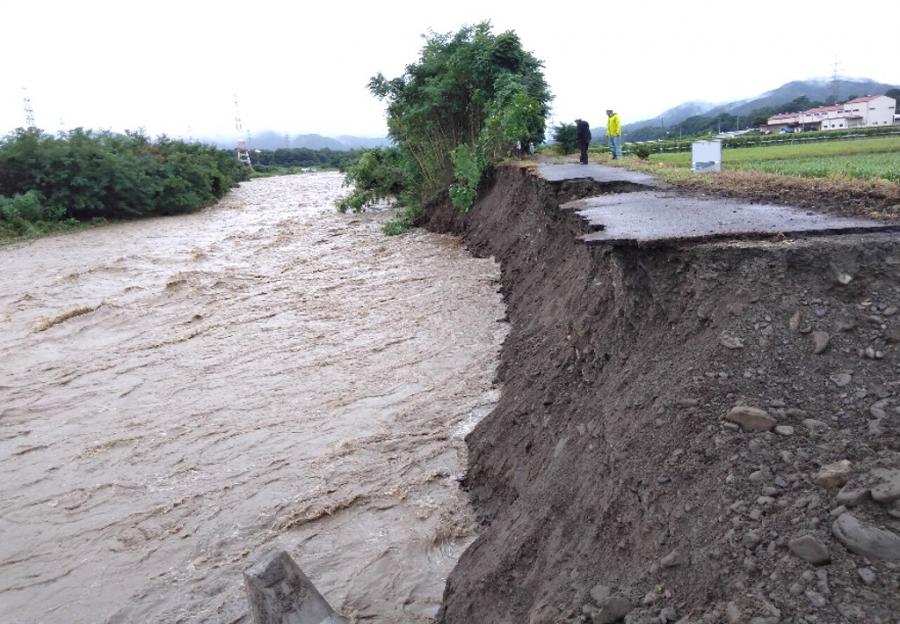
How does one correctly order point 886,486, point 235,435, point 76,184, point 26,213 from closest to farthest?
point 886,486 < point 235,435 < point 26,213 < point 76,184

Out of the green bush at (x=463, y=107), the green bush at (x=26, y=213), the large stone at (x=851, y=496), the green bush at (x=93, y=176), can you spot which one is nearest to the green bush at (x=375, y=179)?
the green bush at (x=463, y=107)

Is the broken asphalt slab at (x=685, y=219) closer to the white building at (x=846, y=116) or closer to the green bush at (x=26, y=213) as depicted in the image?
the green bush at (x=26, y=213)

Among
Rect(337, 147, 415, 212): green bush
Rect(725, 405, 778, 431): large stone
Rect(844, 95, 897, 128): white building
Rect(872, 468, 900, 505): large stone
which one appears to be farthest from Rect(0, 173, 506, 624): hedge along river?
Rect(844, 95, 897, 128): white building

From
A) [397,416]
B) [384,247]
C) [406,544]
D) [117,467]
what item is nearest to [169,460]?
[117,467]

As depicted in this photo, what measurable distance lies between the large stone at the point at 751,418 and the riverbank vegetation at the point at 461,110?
44.2ft

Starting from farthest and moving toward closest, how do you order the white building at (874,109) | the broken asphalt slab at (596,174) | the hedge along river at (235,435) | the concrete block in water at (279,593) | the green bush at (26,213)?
1. the white building at (874,109)
2. the green bush at (26,213)
3. the broken asphalt slab at (596,174)
4. the hedge along river at (235,435)
5. the concrete block in water at (279,593)

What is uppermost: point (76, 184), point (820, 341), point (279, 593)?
point (76, 184)

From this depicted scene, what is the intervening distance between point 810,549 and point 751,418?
2.44 feet

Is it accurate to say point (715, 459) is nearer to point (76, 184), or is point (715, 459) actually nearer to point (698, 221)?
point (698, 221)

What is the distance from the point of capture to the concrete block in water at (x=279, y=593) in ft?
11.4

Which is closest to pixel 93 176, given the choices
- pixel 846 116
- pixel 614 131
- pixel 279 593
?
pixel 614 131

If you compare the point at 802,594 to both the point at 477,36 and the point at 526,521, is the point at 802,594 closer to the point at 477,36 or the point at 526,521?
the point at 526,521

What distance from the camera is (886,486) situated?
2.35 meters

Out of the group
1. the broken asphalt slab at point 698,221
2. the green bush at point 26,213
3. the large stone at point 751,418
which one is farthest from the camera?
the green bush at point 26,213
